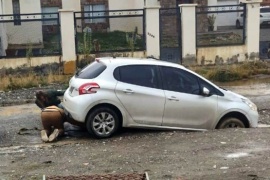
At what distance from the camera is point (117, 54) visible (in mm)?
21016

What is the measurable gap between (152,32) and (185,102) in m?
11.0

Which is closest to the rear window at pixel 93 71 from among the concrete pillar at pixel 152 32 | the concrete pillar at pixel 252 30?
the concrete pillar at pixel 152 32

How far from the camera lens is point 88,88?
1061 cm

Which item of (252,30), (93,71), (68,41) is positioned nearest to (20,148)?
(93,71)

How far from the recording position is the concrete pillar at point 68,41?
20.8m

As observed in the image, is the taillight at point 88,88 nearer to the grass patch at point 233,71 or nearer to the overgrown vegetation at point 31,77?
the overgrown vegetation at point 31,77

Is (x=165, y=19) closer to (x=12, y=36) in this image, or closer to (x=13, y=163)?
(x=12, y=36)

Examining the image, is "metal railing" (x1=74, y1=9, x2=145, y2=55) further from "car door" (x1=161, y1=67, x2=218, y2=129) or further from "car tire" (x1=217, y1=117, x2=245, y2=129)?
"car tire" (x1=217, y1=117, x2=245, y2=129)

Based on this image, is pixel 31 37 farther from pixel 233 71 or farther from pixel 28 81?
pixel 233 71

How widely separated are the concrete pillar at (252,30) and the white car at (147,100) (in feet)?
37.8

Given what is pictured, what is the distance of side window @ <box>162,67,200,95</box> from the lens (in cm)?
1097

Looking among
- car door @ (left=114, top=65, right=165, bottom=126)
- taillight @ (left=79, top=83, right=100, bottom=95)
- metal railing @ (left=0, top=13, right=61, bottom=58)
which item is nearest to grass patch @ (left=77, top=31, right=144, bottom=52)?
metal railing @ (left=0, top=13, right=61, bottom=58)

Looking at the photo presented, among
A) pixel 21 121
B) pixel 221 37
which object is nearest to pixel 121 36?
pixel 221 37

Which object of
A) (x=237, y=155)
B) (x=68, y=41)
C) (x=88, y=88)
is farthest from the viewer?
(x=68, y=41)
